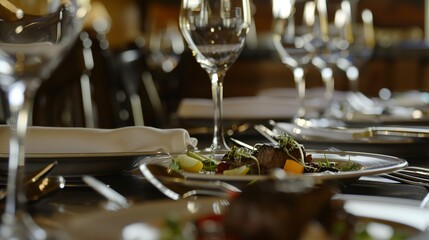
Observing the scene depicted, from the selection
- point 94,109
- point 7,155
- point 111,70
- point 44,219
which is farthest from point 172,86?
point 44,219

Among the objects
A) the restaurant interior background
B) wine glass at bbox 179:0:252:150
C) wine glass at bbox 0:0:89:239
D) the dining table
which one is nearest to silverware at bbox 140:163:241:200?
the dining table

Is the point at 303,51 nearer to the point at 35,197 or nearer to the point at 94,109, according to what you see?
the point at 94,109

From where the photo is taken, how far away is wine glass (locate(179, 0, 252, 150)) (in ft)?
4.04

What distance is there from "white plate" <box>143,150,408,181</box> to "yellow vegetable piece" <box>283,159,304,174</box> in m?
0.04

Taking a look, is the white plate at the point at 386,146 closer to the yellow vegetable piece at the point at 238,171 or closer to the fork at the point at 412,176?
the fork at the point at 412,176

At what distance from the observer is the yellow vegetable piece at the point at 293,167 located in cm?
98

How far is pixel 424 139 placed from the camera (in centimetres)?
134

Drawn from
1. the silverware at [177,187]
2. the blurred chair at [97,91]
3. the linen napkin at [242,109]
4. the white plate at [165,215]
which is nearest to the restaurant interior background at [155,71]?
the blurred chair at [97,91]

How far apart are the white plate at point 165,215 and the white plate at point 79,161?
35 cm

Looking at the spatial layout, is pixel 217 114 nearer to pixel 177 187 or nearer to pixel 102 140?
pixel 102 140

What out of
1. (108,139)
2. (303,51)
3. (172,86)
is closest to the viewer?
(108,139)

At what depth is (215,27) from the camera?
4.05 feet

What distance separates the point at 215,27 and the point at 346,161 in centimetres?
29

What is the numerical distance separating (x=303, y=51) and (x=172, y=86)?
5.03 feet
